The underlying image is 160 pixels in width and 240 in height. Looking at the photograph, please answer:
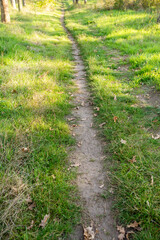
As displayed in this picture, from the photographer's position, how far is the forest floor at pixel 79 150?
241 centimetres

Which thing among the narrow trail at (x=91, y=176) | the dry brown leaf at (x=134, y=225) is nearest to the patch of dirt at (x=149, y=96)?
the narrow trail at (x=91, y=176)

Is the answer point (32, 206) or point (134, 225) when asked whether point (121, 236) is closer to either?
point (134, 225)

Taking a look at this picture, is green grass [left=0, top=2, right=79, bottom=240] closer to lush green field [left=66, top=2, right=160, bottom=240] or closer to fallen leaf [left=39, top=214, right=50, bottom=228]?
fallen leaf [left=39, top=214, right=50, bottom=228]

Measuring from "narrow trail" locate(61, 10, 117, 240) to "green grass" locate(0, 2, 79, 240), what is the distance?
0.63 ft

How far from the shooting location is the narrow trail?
2.46 m

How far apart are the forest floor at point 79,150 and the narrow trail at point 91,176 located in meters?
0.01

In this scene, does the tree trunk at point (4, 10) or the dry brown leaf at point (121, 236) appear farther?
the tree trunk at point (4, 10)

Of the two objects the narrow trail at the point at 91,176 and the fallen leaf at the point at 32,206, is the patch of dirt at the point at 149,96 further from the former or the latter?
the fallen leaf at the point at 32,206

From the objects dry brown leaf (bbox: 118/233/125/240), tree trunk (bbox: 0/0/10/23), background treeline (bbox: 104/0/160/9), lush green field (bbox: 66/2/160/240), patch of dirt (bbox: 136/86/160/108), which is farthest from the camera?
background treeline (bbox: 104/0/160/9)

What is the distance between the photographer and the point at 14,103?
4.68 meters

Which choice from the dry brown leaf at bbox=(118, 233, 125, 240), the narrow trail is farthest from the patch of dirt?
the dry brown leaf at bbox=(118, 233, 125, 240)

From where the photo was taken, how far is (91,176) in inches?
125

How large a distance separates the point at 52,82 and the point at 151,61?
424 centimetres

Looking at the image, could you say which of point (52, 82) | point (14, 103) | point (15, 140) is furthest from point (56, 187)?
point (52, 82)
